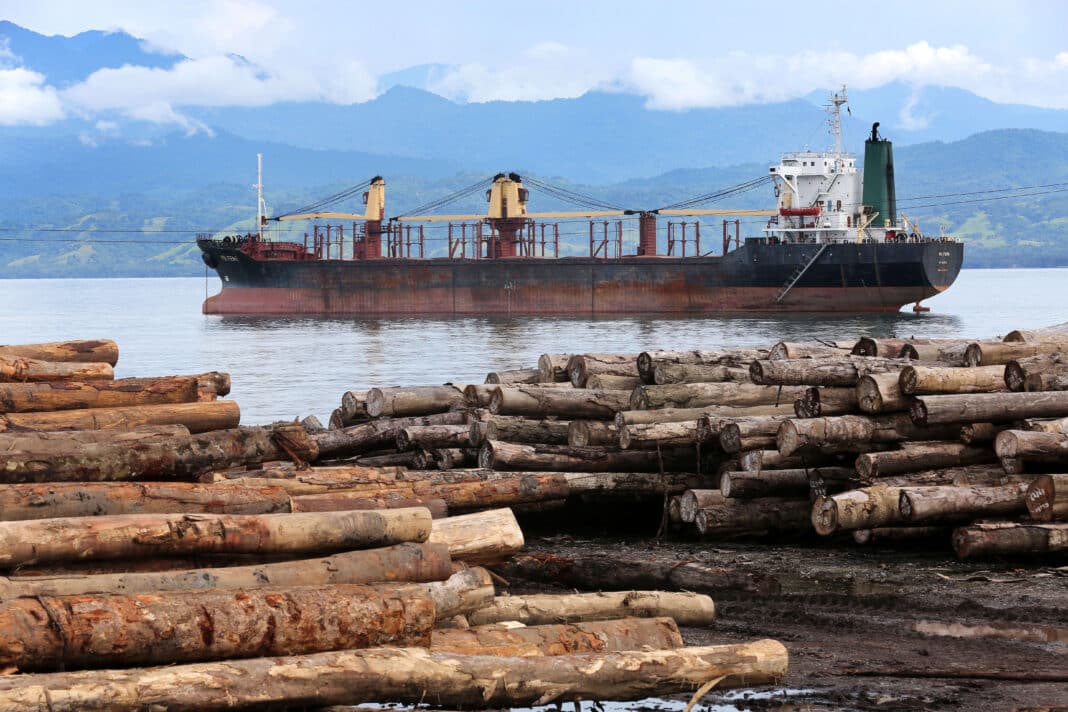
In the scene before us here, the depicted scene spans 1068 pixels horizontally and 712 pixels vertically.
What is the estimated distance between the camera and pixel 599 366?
12898 mm

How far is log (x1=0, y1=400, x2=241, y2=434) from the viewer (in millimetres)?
8508

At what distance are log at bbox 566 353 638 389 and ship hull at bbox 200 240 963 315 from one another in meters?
53.3

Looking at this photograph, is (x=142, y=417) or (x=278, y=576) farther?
(x=142, y=417)

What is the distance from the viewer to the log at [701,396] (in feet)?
38.9

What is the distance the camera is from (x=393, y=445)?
12875 mm

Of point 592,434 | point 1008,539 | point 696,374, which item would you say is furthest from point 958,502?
point 696,374

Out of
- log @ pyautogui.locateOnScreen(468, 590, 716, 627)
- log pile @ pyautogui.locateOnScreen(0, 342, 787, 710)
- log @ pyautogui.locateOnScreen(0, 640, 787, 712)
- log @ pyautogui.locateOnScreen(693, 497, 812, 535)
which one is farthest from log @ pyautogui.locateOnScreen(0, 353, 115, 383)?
log @ pyautogui.locateOnScreen(693, 497, 812, 535)

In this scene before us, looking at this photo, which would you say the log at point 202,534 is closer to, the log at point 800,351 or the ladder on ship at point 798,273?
the log at point 800,351

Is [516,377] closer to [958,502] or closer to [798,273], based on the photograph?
[958,502]

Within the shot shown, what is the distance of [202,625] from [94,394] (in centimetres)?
380

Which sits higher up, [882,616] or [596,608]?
[596,608]

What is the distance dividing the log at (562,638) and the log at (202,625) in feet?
1.14

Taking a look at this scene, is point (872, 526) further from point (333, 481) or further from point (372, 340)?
point (372, 340)

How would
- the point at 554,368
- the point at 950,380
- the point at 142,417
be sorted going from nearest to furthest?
the point at 142,417 < the point at 950,380 < the point at 554,368
